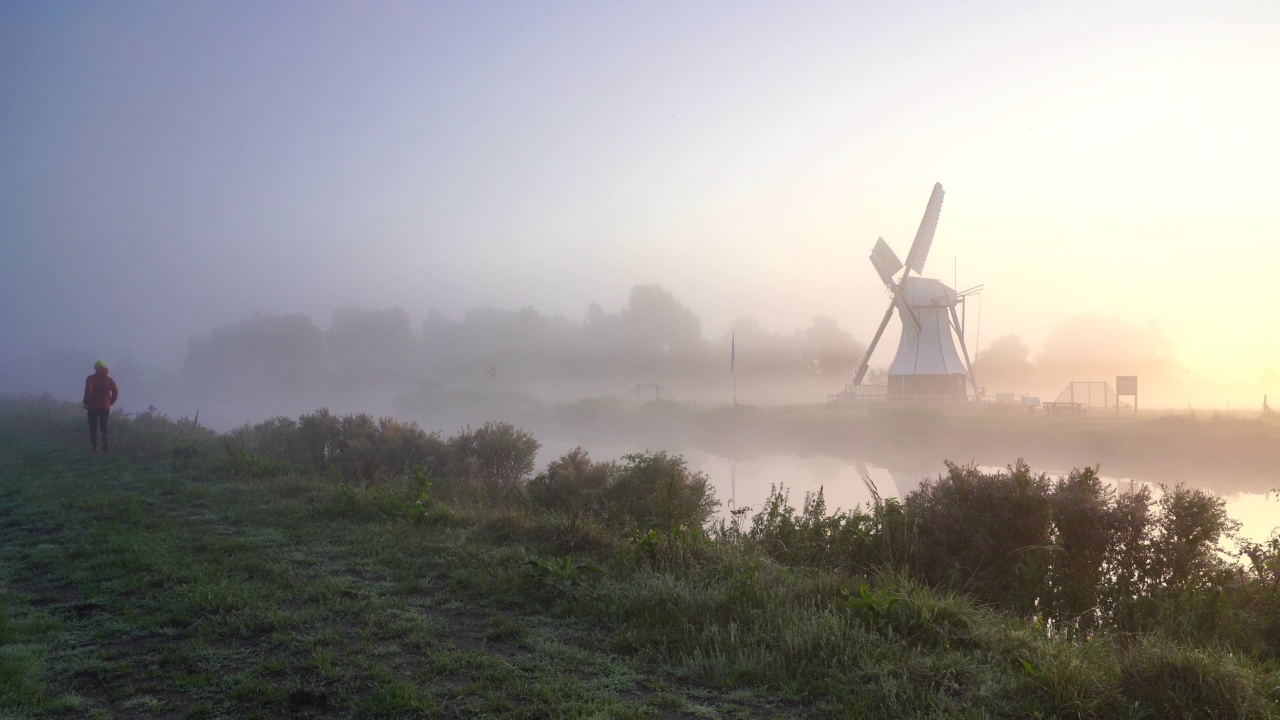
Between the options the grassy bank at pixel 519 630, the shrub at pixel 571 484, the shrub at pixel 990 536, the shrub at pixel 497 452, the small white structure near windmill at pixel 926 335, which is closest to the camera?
the grassy bank at pixel 519 630

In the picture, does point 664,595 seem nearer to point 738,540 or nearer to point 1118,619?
point 738,540

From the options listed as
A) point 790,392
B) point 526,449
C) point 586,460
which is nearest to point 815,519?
point 586,460

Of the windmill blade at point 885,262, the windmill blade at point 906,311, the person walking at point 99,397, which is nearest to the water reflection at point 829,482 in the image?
the person walking at point 99,397

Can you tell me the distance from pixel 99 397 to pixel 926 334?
50.9 m

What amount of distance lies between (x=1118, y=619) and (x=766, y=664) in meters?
4.20

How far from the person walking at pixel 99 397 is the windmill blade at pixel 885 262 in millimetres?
51507

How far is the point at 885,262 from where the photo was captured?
58.2 m

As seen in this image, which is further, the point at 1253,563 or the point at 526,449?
the point at 526,449

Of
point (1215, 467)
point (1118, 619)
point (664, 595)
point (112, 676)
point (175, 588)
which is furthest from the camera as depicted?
point (1215, 467)

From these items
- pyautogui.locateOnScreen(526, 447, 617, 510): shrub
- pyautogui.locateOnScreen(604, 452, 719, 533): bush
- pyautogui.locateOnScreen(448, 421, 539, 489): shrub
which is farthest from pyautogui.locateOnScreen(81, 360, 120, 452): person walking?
pyautogui.locateOnScreen(604, 452, 719, 533): bush

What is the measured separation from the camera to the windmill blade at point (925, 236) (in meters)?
56.3

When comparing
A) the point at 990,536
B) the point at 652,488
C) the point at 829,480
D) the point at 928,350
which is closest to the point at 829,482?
the point at 829,480

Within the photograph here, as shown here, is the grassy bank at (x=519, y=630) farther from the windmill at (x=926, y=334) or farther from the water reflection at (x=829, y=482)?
the windmill at (x=926, y=334)

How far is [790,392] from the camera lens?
305ft
